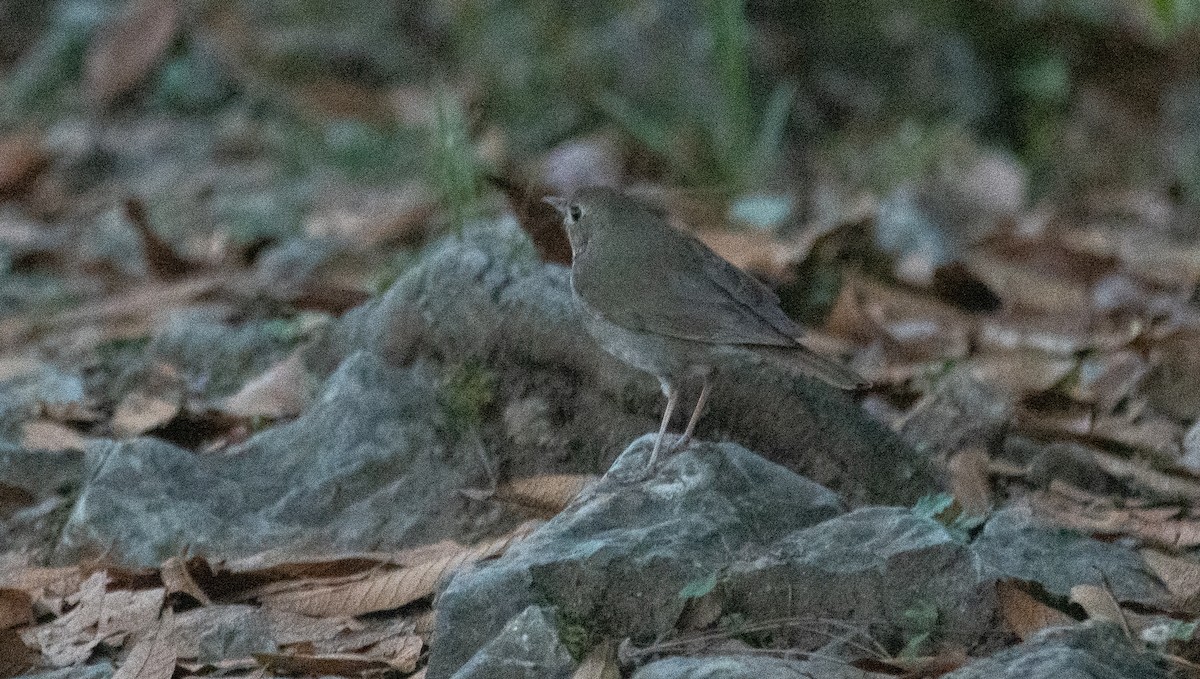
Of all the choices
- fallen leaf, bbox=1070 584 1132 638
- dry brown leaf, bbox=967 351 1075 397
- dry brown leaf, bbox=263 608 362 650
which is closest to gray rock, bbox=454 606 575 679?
dry brown leaf, bbox=263 608 362 650

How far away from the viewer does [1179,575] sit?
3.55 meters

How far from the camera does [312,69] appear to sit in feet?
32.7

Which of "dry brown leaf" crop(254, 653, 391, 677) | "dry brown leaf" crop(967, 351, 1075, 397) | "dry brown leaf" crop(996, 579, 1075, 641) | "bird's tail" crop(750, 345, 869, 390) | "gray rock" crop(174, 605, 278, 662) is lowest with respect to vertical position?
"dry brown leaf" crop(967, 351, 1075, 397)

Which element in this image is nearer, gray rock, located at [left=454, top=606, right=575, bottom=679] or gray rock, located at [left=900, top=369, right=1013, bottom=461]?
gray rock, located at [left=454, top=606, right=575, bottom=679]

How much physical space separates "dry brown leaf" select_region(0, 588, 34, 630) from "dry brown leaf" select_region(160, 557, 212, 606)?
0.30m

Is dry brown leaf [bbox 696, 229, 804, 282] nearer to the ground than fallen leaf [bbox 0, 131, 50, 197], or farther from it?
farther from it

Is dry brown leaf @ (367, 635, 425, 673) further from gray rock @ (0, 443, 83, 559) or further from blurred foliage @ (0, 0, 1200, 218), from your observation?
blurred foliage @ (0, 0, 1200, 218)

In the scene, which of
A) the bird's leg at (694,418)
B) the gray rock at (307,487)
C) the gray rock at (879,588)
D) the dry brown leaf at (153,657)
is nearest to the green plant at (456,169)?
the gray rock at (307,487)

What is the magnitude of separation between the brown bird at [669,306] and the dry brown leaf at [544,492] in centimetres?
30

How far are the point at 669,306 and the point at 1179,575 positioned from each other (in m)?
1.22

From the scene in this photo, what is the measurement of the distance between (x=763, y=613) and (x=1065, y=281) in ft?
12.4

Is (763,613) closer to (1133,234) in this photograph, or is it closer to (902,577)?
(902,577)

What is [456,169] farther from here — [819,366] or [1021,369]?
[819,366]

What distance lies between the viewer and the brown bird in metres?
3.70
